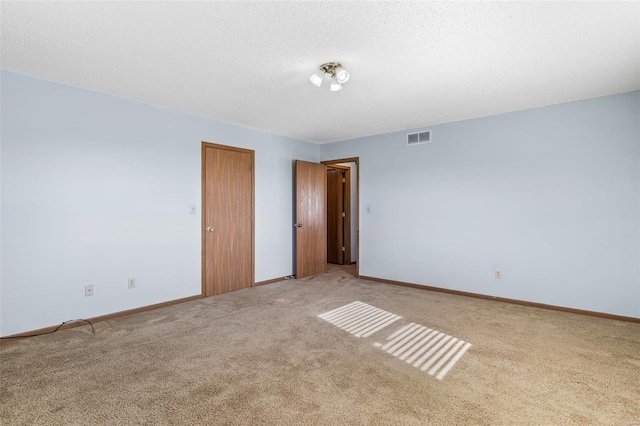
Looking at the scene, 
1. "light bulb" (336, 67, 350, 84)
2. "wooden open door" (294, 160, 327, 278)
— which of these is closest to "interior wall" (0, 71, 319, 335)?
"wooden open door" (294, 160, 327, 278)

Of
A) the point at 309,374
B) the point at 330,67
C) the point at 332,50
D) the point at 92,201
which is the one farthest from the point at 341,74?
the point at 92,201

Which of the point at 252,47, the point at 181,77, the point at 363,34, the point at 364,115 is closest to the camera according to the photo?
the point at 363,34

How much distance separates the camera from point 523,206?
3900 millimetres

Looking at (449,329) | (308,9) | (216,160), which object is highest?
(308,9)

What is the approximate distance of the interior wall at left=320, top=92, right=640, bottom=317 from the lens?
3359mm

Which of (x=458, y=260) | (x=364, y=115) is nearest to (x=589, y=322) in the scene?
(x=458, y=260)

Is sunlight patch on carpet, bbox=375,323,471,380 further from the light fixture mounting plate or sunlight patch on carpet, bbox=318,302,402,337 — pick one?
the light fixture mounting plate

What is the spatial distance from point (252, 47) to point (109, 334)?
2970 mm

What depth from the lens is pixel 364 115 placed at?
13.7ft

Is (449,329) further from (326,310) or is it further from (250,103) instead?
(250,103)

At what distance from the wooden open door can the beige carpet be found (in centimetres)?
202

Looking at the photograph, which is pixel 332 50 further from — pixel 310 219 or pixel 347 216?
pixel 347 216

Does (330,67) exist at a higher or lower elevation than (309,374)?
higher

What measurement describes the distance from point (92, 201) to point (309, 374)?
288cm
